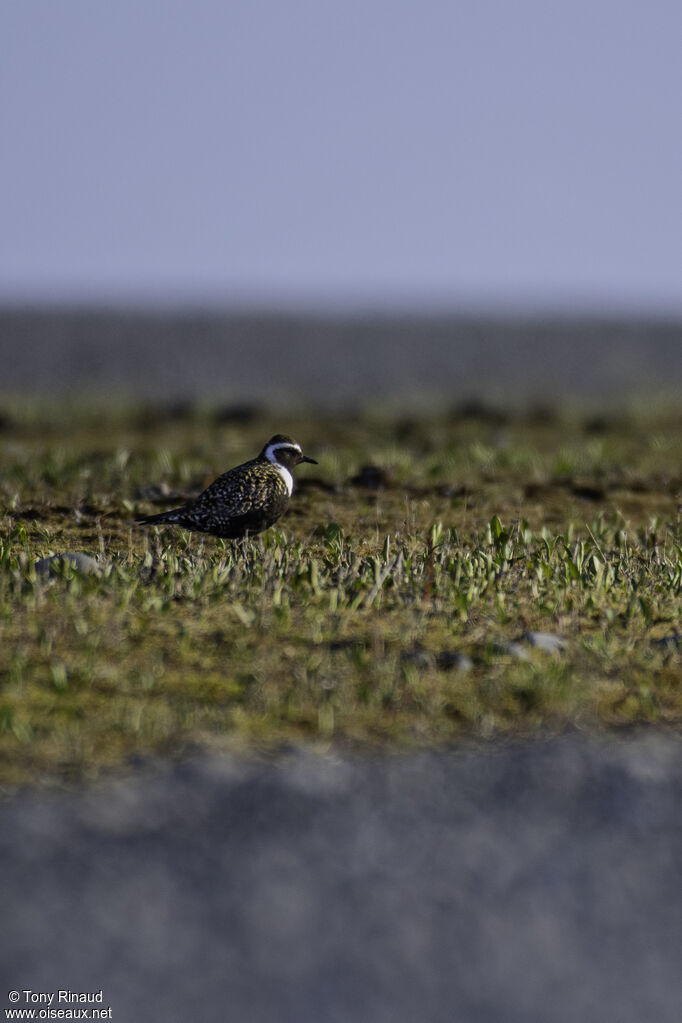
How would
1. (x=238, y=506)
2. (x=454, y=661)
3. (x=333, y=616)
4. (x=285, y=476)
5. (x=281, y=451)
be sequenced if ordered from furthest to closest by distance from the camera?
1. (x=281, y=451)
2. (x=285, y=476)
3. (x=238, y=506)
4. (x=333, y=616)
5. (x=454, y=661)

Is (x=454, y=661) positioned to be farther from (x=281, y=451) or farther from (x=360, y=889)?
(x=281, y=451)

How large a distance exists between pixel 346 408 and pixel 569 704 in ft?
56.4

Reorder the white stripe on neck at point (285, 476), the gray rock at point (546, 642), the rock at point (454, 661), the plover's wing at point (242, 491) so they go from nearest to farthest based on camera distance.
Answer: the rock at point (454, 661), the gray rock at point (546, 642), the plover's wing at point (242, 491), the white stripe on neck at point (285, 476)

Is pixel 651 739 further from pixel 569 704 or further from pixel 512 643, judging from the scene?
pixel 512 643

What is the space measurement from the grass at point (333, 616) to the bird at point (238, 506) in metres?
0.14

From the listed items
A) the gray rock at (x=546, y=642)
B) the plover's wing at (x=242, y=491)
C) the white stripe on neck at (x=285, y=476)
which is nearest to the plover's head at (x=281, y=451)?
the white stripe on neck at (x=285, y=476)

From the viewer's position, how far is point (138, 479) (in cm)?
1152

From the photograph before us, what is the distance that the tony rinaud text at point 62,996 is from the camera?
3.75 metres

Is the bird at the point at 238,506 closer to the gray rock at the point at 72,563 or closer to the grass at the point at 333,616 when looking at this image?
the grass at the point at 333,616

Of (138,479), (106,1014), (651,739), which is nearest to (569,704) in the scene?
(651,739)

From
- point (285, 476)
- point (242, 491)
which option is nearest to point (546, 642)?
point (242, 491)

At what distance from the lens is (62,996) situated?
3.75 meters

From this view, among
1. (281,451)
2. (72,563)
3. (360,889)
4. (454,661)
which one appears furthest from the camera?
(281,451)

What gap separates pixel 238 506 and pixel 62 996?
4851 millimetres
